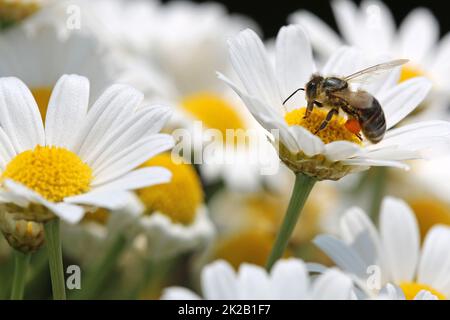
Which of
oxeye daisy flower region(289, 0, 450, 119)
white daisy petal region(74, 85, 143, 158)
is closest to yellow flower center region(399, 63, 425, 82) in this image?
oxeye daisy flower region(289, 0, 450, 119)

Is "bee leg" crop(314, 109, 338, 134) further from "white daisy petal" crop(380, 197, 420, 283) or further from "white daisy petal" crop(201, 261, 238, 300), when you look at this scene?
"white daisy petal" crop(201, 261, 238, 300)

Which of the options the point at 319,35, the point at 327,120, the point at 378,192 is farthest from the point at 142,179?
the point at 319,35

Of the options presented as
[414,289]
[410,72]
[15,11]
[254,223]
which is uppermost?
[15,11]

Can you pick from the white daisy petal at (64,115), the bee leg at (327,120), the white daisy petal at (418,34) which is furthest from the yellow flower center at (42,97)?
the white daisy petal at (418,34)

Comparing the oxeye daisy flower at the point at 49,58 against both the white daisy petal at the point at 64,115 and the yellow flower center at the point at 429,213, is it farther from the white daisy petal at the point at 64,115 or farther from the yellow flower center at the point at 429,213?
the yellow flower center at the point at 429,213

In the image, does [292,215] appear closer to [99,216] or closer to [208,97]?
[99,216]
